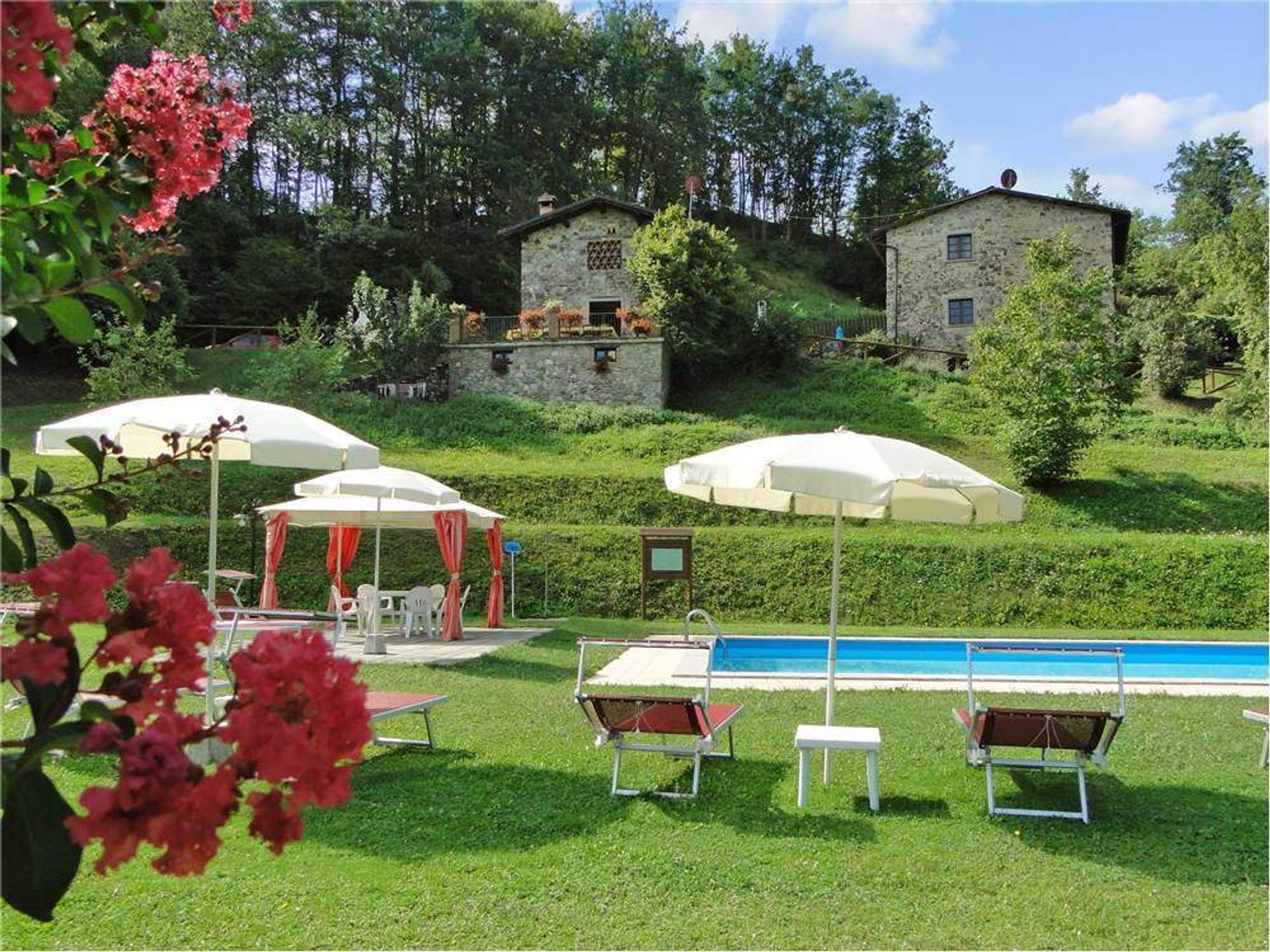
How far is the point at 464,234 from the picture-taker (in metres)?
44.5

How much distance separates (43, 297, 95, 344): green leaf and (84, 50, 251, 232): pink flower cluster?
0.48 meters

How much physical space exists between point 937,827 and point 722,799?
1.20 meters

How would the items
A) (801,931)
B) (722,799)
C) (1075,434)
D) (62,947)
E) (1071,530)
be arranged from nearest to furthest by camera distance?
(62,947), (801,931), (722,799), (1071,530), (1075,434)

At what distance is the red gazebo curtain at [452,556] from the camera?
13828 mm

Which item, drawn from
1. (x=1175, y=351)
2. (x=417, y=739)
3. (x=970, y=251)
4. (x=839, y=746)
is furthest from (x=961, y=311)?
(x=839, y=746)

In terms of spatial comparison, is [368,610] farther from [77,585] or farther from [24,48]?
[24,48]

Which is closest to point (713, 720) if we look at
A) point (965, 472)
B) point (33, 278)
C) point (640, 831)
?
point (640, 831)

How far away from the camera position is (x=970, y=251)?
35875mm

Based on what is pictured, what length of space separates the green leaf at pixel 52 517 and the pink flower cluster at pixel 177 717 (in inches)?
8.6

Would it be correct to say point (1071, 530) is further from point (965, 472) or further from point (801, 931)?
point (801, 931)

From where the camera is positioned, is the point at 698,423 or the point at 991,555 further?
the point at 698,423

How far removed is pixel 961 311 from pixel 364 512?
27616mm

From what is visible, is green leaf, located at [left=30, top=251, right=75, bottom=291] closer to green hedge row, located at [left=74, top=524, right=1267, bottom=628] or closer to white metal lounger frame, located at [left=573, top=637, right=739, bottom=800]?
white metal lounger frame, located at [left=573, top=637, right=739, bottom=800]

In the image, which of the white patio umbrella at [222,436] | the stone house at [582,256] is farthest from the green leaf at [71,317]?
the stone house at [582,256]
